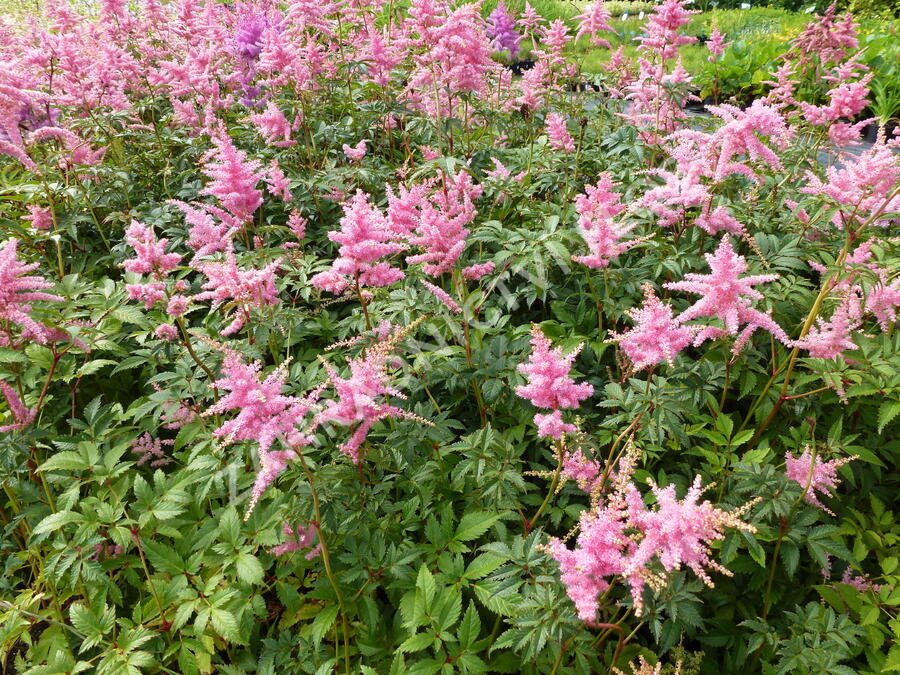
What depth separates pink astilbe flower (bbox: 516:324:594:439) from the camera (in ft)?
6.22

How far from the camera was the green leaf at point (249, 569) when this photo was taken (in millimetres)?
2092

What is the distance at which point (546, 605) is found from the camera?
5.91ft

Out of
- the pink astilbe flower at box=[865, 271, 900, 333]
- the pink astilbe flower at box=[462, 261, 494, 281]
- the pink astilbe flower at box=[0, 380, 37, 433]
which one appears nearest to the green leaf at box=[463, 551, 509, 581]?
the pink astilbe flower at box=[462, 261, 494, 281]

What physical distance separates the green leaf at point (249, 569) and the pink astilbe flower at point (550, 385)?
1.19m

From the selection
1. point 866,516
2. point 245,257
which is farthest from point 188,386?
point 866,516

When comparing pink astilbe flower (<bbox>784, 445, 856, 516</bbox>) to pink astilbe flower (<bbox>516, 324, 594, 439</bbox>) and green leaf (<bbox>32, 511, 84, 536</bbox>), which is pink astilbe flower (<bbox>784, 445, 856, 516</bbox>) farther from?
green leaf (<bbox>32, 511, 84, 536</bbox>)

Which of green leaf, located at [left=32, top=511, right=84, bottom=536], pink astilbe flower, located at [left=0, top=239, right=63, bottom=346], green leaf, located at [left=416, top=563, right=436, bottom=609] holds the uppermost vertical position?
pink astilbe flower, located at [left=0, top=239, right=63, bottom=346]

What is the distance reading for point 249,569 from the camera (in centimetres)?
212

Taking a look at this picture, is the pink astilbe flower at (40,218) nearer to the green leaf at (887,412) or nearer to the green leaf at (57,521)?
the green leaf at (57,521)

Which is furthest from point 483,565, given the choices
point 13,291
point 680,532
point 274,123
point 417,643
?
point 274,123

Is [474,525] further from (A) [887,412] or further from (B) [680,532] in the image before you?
(A) [887,412]

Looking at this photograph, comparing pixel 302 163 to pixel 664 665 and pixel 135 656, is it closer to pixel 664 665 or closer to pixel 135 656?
pixel 135 656

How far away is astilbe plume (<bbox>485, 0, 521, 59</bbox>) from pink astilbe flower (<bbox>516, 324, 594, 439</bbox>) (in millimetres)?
5247

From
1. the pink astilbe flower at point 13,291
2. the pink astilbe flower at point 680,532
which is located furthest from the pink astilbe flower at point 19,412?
the pink astilbe flower at point 680,532
